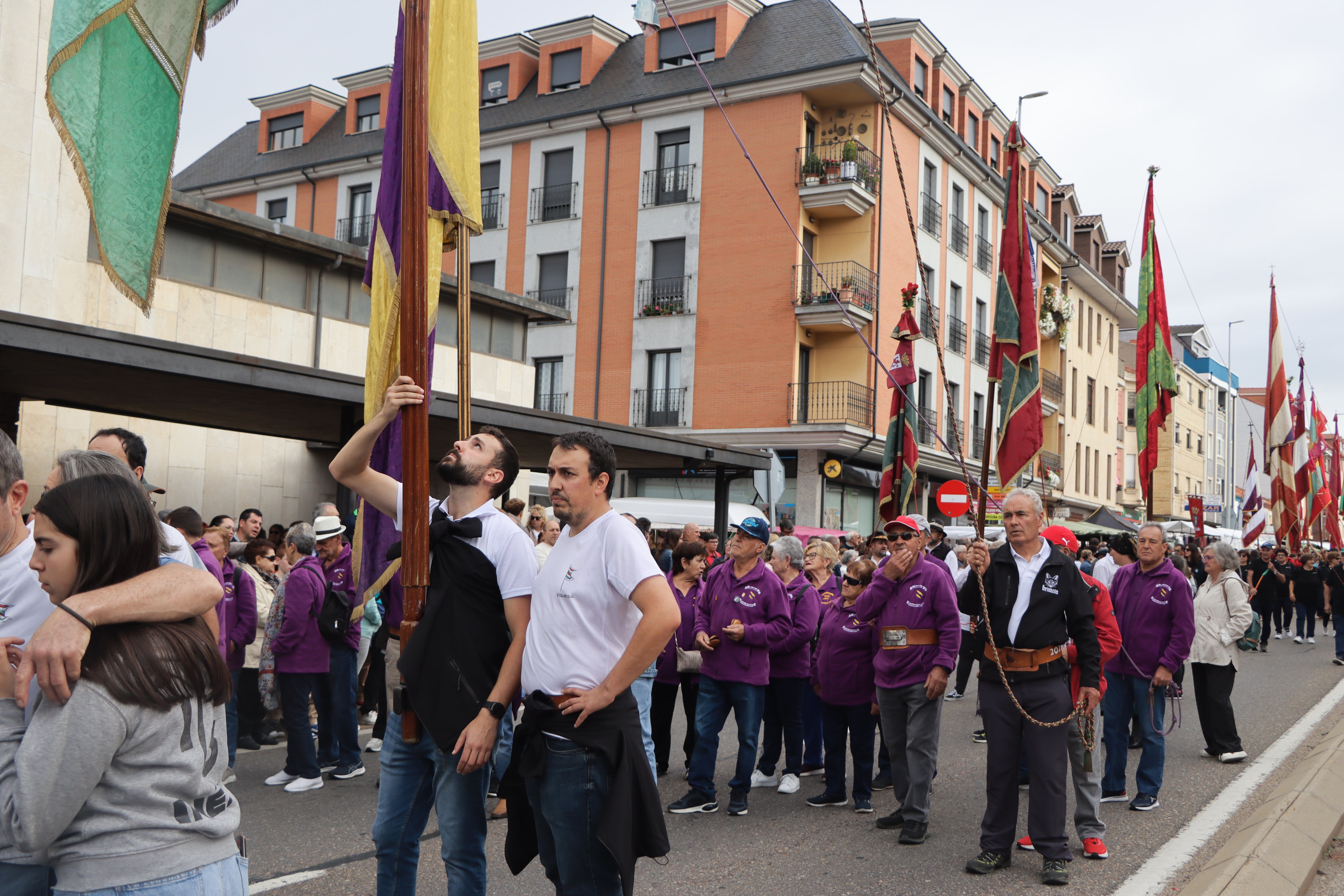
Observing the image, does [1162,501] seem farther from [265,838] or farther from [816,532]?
[265,838]

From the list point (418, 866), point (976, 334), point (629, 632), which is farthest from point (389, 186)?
point (976, 334)

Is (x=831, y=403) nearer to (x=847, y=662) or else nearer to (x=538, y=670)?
(x=847, y=662)

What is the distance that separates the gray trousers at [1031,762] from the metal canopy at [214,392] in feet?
14.5

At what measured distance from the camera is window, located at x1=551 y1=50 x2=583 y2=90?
33031 mm

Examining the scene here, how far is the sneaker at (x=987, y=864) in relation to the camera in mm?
5871

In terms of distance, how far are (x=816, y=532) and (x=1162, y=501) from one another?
37417 millimetres

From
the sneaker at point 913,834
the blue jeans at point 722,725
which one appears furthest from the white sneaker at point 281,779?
the sneaker at point 913,834

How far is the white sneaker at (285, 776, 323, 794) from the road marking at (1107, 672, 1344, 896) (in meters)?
2.22

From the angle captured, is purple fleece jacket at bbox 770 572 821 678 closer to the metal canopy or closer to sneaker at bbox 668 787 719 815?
sneaker at bbox 668 787 719 815

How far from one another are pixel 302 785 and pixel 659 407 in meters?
23.0

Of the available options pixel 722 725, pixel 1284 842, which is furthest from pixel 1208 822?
pixel 722 725

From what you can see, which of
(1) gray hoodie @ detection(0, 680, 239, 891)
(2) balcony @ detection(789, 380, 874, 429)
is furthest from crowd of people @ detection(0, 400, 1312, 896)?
(2) balcony @ detection(789, 380, 874, 429)

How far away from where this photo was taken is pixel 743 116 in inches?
1146

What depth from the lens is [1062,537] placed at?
7.16 m
